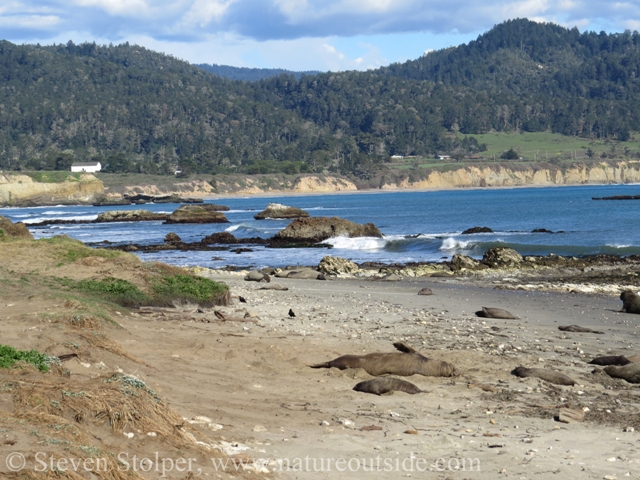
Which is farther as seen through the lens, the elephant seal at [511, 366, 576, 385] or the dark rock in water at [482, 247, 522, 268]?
the dark rock in water at [482, 247, 522, 268]

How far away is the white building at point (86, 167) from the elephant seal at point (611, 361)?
16166 centimetres

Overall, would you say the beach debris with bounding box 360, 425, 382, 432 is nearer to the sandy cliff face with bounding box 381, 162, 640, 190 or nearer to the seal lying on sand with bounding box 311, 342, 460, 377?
the seal lying on sand with bounding box 311, 342, 460, 377

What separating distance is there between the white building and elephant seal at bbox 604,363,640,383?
162 m

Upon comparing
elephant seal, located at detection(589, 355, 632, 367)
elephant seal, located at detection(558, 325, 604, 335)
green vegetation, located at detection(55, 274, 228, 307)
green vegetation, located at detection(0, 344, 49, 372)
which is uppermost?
green vegetation, located at detection(0, 344, 49, 372)

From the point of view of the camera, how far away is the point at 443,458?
6676mm

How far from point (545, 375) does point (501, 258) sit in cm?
1909

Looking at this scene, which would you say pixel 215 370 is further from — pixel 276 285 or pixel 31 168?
pixel 31 168

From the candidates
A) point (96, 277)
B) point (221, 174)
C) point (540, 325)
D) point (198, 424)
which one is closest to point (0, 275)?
point (96, 277)

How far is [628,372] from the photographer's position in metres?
10.1

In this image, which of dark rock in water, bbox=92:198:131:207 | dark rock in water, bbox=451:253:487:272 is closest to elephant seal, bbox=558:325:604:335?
dark rock in water, bbox=451:253:487:272

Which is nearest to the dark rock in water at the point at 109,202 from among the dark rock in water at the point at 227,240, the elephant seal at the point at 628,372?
the dark rock in water at the point at 227,240

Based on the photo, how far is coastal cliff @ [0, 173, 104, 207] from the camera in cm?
12319

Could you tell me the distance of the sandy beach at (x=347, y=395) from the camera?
20.9 ft

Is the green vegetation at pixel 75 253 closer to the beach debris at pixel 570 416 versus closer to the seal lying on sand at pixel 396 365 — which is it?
the seal lying on sand at pixel 396 365
